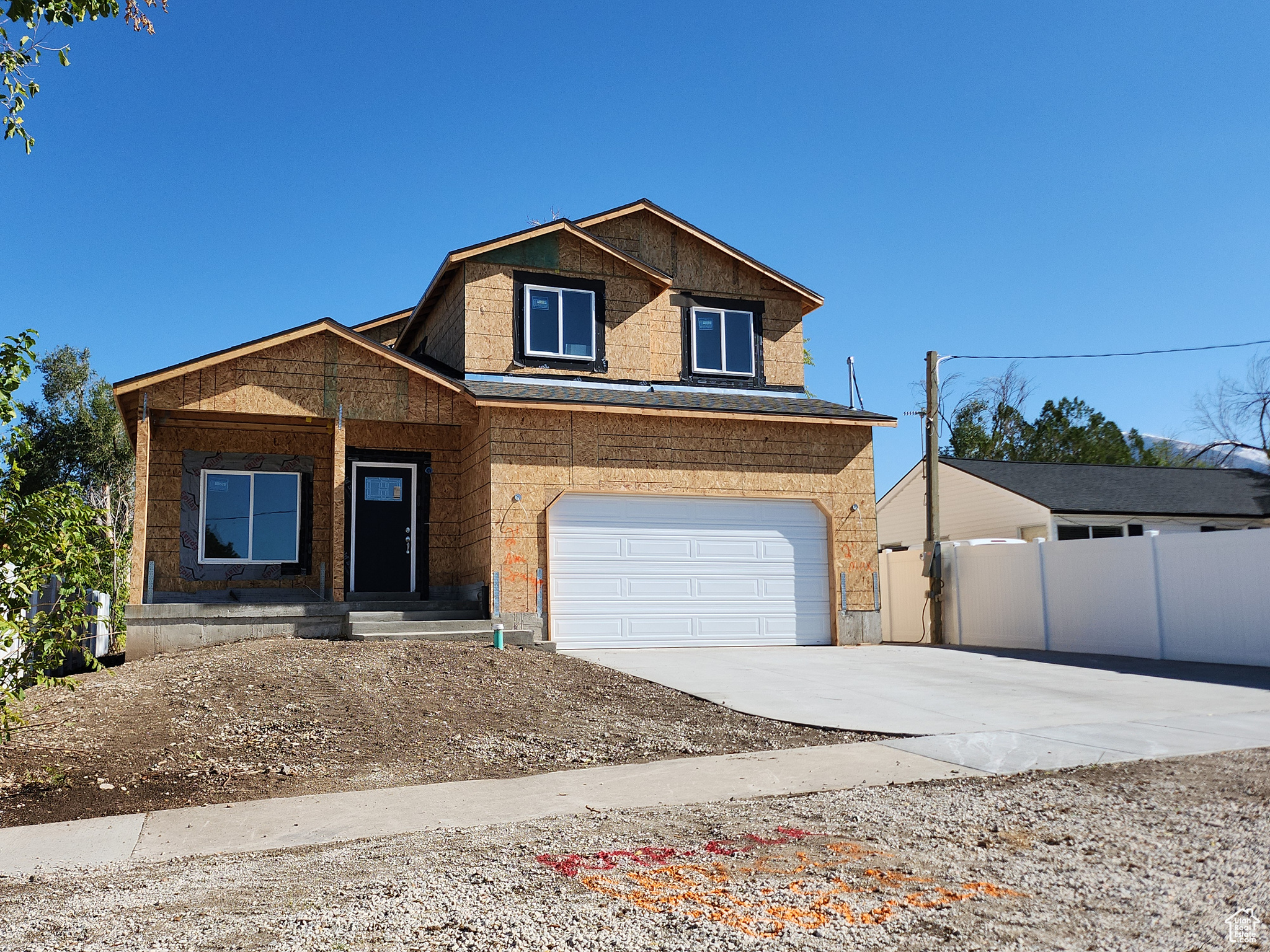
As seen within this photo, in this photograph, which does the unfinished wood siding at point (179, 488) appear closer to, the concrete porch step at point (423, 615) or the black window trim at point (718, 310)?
the concrete porch step at point (423, 615)

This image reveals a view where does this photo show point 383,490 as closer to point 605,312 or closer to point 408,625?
point 408,625

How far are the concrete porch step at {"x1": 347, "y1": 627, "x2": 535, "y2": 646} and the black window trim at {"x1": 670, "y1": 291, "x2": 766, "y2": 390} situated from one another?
5930mm

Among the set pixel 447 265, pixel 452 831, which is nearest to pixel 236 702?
pixel 452 831

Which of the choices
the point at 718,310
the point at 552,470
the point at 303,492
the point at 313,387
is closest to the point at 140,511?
the point at 313,387

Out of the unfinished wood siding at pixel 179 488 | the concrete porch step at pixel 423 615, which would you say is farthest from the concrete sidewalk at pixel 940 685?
the unfinished wood siding at pixel 179 488

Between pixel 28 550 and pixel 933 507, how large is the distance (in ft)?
52.5

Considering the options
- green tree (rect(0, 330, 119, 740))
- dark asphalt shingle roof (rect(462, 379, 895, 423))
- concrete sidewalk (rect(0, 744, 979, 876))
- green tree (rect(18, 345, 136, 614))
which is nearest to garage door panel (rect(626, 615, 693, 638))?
dark asphalt shingle roof (rect(462, 379, 895, 423))

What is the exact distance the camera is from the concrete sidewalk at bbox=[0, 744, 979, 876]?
562 cm

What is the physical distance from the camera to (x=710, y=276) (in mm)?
18141

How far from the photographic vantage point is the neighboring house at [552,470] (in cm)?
Answer: 1493

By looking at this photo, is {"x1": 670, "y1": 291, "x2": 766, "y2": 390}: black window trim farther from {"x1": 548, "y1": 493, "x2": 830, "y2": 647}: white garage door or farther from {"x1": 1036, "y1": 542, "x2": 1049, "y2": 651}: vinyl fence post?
{"x1": 1036, "y1": 542, "x2": 1049, "y2": 651}: vinyl fence post

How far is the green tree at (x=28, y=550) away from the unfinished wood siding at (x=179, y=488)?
30.0ft

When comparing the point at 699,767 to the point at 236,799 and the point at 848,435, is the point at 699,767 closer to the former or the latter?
the point at 236,799

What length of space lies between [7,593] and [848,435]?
13.2 metres
